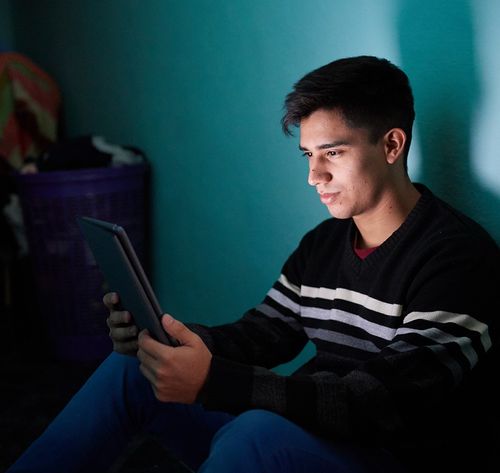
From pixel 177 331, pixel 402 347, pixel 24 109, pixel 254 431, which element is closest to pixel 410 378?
pixel 402 347

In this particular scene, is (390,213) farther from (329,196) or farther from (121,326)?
(121,326)

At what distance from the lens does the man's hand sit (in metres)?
1.04

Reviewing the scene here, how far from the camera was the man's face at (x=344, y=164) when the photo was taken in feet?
4.00

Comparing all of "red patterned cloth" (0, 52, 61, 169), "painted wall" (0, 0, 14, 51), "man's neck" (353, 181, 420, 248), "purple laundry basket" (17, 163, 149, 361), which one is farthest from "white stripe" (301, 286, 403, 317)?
"painted wall" (0, 0, 14, 51)

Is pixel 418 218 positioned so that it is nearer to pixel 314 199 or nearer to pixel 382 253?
pixel 382 253

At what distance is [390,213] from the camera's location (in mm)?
1255

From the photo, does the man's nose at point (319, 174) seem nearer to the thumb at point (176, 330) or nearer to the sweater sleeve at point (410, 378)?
the sweater sleeve at point (410, 378)

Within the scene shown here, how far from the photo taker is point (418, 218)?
1.20 meters

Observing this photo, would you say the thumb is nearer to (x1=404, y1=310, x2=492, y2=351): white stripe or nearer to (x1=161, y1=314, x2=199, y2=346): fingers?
(x1=161, y1=314, x2=199, y2=346): fingers

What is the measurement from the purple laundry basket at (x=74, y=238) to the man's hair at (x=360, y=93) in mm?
1325

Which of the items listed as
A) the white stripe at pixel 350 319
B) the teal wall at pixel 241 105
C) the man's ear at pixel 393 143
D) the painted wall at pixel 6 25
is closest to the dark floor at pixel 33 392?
the teal wall at pixel 241 105

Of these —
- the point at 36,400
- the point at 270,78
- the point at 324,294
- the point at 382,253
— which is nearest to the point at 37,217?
the point at 36,400

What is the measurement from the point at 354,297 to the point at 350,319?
0.04 m

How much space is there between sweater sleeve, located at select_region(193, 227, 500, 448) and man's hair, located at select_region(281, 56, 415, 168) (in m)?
0.26
